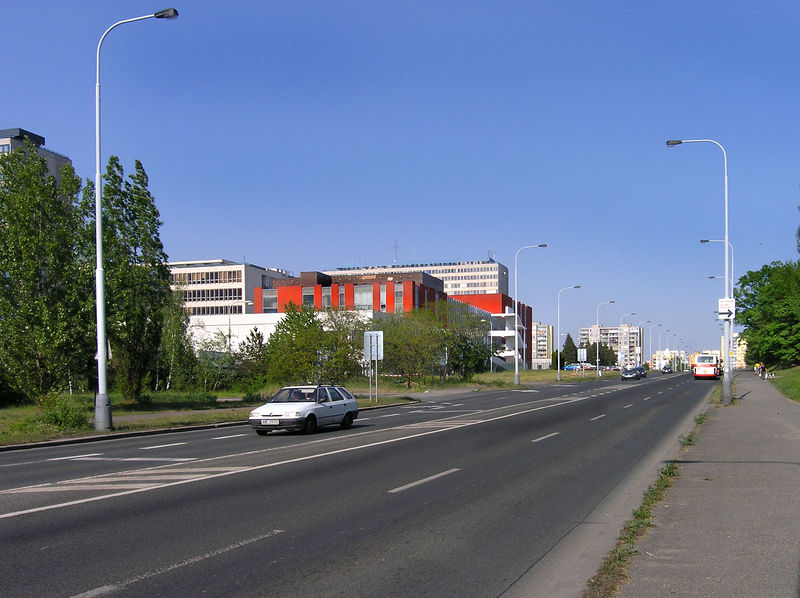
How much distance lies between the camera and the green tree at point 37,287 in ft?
104

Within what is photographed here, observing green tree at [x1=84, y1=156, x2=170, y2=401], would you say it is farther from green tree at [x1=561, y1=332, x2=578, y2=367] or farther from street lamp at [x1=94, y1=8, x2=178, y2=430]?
green tree at [x1=561, y1=332, x2=578, y2=367]

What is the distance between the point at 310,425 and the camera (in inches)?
842

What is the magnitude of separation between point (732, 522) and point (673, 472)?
418 cm

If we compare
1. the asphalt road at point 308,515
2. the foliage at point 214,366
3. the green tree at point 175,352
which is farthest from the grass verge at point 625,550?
the foliage at point 214,366

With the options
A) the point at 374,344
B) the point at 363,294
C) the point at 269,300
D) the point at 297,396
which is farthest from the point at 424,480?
the point at 269,300

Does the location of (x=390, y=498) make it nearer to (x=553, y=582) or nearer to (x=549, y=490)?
(x=549, y=490)

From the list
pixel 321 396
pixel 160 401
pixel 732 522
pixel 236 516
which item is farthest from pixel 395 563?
pixel 160 401

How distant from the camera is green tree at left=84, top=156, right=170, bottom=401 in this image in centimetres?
3622

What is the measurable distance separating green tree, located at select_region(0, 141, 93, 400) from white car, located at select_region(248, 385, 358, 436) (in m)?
14.8

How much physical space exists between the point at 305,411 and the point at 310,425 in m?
0.62

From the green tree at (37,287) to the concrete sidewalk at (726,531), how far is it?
26725 millimetres

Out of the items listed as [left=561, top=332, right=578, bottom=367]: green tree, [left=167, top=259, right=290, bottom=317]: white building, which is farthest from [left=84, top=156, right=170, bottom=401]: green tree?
[left=561, top=332, right=578, bottom=367]: green tree

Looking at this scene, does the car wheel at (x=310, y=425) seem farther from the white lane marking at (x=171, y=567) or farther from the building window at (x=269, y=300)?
the building window at (x=269, y=300)

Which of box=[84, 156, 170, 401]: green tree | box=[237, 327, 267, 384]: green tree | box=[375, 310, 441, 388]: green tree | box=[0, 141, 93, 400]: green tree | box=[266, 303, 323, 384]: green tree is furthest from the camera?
box=[375, 310, 441, 388]: green tree
